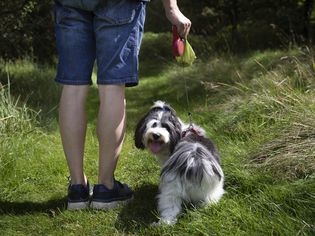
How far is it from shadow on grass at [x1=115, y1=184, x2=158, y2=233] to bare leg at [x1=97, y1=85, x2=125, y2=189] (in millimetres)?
220

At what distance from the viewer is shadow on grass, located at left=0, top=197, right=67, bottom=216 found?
3.43 metres

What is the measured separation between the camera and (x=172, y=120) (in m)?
3.57

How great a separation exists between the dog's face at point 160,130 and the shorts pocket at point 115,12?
0.72m

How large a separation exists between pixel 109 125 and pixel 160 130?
0.38 m

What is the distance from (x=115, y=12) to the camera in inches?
123

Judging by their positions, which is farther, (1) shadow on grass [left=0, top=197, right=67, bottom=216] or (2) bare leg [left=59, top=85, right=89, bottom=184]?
(1) shadow on grass [left=0, top=197, right=67, bottom=216]

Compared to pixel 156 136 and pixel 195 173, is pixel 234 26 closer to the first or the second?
pixel 156 136

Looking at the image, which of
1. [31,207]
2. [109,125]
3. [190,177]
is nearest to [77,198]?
[31,207]

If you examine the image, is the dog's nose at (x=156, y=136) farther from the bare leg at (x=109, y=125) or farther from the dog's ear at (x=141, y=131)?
the bare leg at (x=109, y=125)

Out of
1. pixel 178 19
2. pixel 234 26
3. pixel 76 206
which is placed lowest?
pixel 234 26

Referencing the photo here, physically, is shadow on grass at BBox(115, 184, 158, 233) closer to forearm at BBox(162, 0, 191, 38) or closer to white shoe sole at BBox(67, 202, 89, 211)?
white shoe sole at BBox(67, 202, 89, 211)

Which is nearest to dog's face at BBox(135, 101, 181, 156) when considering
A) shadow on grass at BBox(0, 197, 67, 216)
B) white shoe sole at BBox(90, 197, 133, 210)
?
white shoe sole at BBox(90, 197, 133, 210)

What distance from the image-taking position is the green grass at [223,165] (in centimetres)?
295

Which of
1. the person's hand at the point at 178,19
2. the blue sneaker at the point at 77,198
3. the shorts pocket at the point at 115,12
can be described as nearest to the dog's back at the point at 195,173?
the blue sneaker at the point at 77,198
